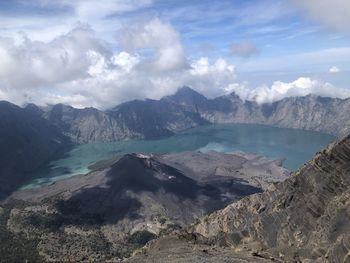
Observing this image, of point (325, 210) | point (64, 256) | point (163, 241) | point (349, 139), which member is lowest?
point (64, 256)

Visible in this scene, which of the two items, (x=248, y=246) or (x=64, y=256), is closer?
(x=248, y=246)

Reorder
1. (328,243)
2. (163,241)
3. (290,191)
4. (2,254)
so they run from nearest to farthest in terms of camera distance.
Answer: (328,243) < (290,191) < (163,241) < (2,254)

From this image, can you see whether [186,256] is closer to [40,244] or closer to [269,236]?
[269,236]

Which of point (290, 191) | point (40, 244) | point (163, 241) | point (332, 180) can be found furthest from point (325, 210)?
point (40, 244)

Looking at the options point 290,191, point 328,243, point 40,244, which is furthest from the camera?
point 40,244

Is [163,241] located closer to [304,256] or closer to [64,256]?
[304,256]

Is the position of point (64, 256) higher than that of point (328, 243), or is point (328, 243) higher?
point (328, 243)
